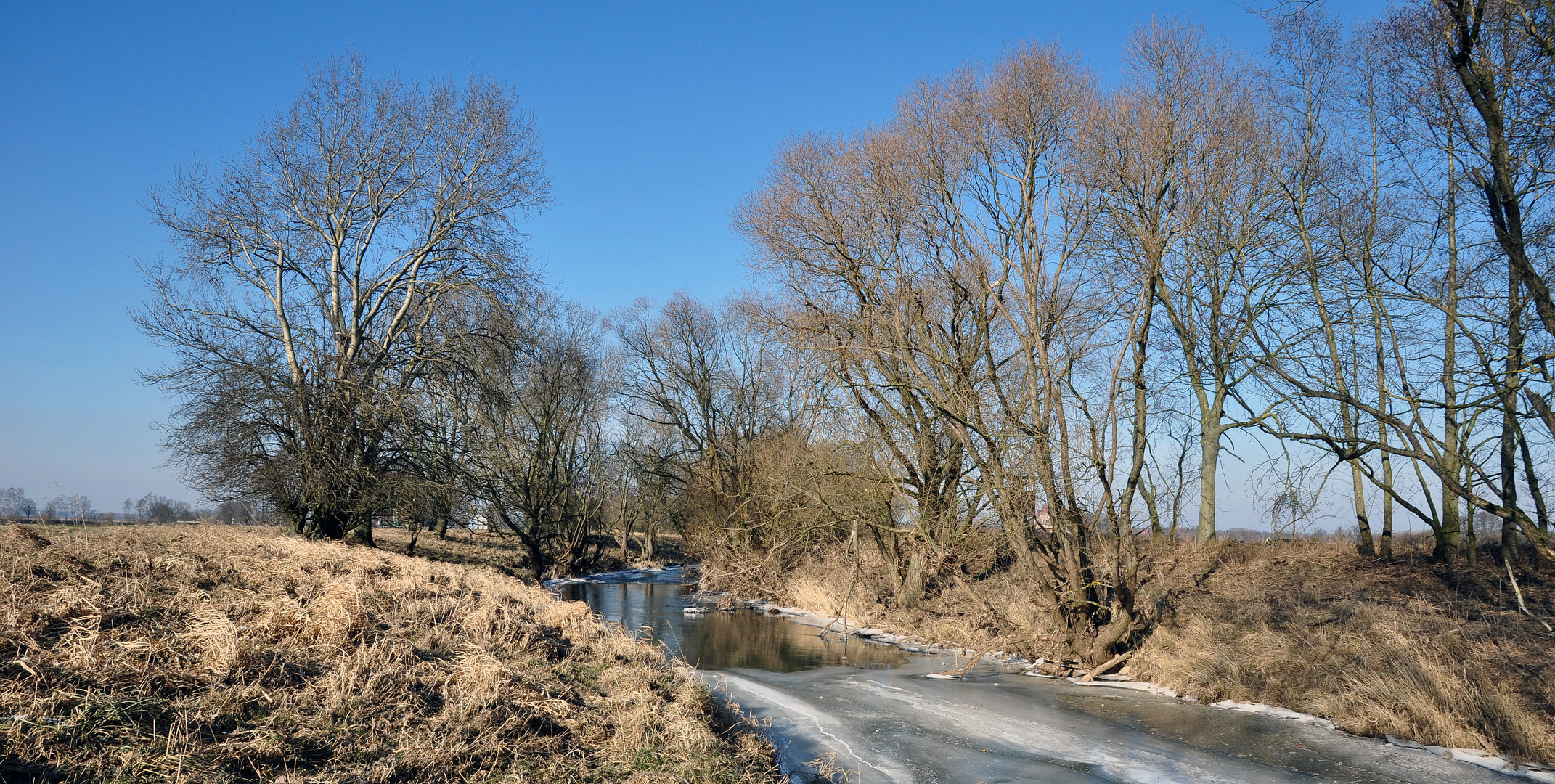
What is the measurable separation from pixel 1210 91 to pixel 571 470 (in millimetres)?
27338

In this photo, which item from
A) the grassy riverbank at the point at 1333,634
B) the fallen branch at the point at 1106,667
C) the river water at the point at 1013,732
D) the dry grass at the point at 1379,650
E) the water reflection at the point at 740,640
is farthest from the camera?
the water reflection at the point at 740,640

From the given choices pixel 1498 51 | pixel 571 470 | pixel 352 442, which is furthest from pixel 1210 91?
pixel 571 470

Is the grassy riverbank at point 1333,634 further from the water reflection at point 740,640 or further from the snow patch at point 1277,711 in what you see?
the water reflection at point 740,640

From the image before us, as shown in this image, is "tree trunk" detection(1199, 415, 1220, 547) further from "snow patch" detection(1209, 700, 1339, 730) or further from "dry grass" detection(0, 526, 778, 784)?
"dry grass" detection(0, 526, 778, 784)

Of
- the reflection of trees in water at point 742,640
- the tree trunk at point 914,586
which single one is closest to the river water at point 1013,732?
the reflection of trees in water at point 742,640

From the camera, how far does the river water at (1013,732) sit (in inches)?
298

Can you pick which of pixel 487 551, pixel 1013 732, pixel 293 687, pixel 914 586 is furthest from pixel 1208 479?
pixel 487 551

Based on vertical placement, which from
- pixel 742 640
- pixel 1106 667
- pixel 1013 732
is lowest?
pixel 742 640

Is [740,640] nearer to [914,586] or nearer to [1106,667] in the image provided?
[914,586]

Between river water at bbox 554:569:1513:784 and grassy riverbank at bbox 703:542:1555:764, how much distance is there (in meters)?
0.52

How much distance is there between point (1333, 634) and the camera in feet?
35.7

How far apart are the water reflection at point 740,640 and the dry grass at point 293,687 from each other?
414cm

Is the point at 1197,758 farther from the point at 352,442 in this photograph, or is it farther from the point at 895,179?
the point at 352,442

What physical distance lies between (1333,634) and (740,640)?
941cm
